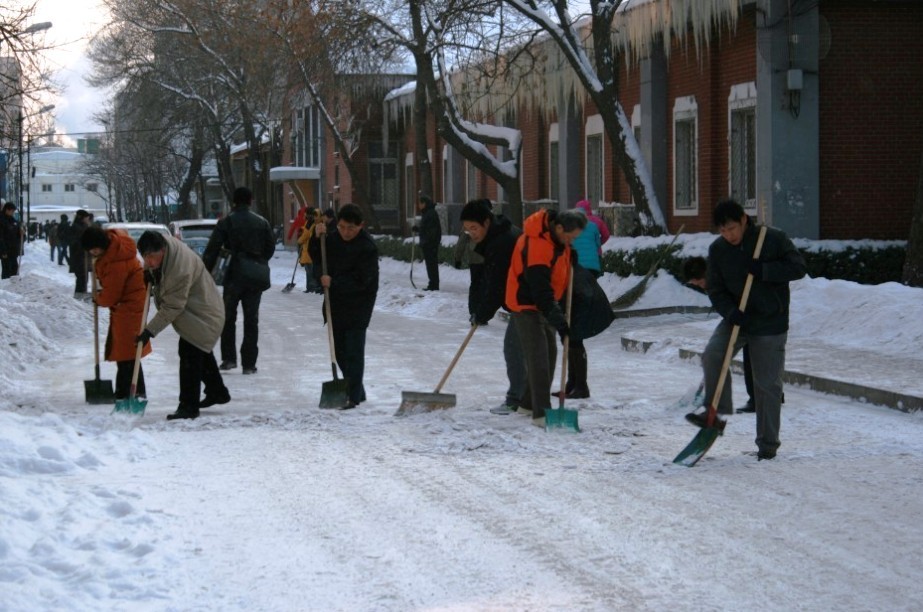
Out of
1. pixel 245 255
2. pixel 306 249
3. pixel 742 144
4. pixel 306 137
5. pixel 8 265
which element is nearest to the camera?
pixel 245 255

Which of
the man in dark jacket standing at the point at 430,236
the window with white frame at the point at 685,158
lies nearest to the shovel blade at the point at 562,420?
the window with white frame at the point at 685,158

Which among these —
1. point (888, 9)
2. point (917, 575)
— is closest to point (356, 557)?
point (917, 575)

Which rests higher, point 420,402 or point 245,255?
point 245,255

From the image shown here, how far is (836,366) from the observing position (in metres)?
13.7

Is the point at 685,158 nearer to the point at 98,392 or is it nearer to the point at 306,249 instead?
the point at 306,249

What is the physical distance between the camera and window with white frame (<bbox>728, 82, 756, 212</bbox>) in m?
23.8

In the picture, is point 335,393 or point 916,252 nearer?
point 335,393

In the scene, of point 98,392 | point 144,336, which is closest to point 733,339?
point 144,336

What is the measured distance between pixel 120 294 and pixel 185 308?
87cm

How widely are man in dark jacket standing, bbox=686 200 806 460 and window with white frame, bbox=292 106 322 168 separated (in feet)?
168

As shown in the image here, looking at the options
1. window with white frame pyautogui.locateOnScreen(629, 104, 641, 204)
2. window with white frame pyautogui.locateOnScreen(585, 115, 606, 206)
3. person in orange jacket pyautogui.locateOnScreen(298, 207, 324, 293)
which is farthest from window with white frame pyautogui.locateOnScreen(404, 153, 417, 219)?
window with white frame pyautogui.locateOnScreen(629, 104, 641, 204)

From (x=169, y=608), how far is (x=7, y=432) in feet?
12.4

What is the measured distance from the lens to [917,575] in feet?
20.4

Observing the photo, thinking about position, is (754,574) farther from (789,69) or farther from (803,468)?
(789,69)
